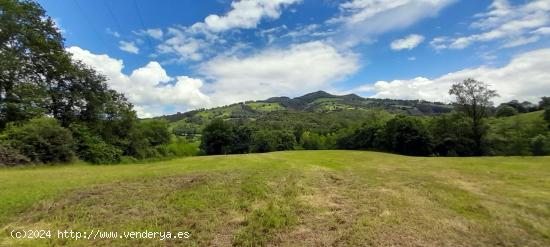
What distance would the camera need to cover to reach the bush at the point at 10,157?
19.8m

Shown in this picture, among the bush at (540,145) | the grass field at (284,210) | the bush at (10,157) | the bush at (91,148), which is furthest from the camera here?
the bush at (540,145)

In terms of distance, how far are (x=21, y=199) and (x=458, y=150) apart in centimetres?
5835

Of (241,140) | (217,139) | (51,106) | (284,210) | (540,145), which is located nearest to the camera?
(284,210)

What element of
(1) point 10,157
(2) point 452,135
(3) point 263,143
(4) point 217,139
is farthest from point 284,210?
(3) point 263,143

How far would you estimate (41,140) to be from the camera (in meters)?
22.3

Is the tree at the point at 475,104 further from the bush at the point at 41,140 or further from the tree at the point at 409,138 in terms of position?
the bush at the point at 41,140

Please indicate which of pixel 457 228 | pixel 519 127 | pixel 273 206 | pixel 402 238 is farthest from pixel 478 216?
pixel 519 127

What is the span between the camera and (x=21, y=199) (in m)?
10.4

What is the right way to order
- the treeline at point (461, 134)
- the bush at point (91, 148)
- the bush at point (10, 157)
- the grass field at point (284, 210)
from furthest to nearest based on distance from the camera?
the treeline at point (461, 134), the bush at point (91, 148), the bush at point (10, 157), the grass field at point (284, 210)

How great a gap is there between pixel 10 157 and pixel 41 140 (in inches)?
93.3

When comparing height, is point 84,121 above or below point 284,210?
above

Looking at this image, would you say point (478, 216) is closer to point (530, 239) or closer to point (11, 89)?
point (530, 239)

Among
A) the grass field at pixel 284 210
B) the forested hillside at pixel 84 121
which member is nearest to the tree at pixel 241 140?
the forested hillside at pixel 84 121

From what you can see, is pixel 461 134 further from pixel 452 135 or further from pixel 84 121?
pixel 84 121
